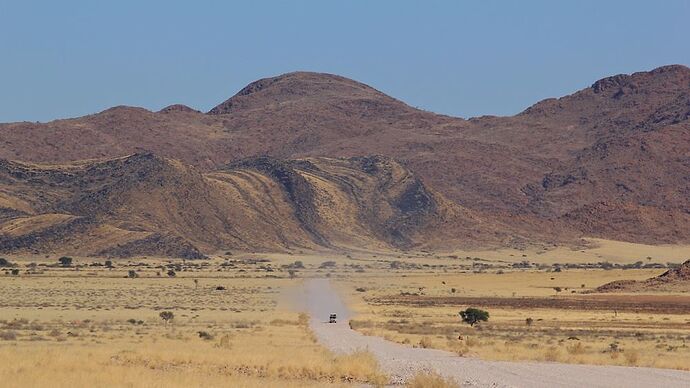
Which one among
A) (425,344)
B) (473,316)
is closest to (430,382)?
(425,344)

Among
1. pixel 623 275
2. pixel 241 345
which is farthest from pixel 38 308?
pixel 623 275

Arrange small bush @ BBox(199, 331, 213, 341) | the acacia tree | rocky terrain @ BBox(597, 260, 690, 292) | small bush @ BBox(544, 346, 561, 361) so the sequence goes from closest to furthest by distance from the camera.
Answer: small bush @ BBox(544, 346, 561, 361) < small bush @ BBox(199, 331, 213, 341) < the acacia tree < rocky terrain @ BBox(597, 260, 690, 292)

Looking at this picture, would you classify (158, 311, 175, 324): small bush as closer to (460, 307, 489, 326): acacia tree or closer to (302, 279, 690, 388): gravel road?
(460, 307, 489, 326): acacia tree

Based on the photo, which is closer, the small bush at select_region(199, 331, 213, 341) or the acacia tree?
the small bush at select_region(199, 331, 213, 341)

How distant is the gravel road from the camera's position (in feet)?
90.9

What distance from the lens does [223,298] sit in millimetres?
79500

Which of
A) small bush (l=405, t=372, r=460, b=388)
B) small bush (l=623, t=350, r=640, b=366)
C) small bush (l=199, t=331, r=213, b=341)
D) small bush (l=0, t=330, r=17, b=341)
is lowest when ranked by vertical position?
small bush (l=623, t=350, r=640, b=366)

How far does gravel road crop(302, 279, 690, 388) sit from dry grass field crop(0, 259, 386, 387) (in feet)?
4.24

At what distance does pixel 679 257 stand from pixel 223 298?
11728 cm

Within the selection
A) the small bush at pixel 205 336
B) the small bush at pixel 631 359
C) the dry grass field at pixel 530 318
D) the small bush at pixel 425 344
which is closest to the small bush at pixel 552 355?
the dry grass field at pixel 530 318

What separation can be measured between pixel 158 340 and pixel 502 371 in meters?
13.6

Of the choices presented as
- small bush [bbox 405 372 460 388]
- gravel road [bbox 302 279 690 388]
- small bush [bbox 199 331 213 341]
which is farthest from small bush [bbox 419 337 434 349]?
small bush [bbox 405 372 460 388]

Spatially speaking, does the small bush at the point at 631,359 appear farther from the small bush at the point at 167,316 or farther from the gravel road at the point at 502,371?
the small bush at the point at 167,316

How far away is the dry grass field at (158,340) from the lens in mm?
27156
